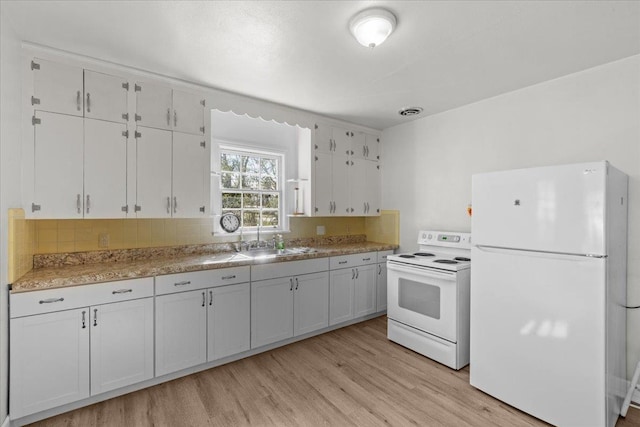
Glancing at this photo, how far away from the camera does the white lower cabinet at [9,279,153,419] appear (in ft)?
→ 6.33

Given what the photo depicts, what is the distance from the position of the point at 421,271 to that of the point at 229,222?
6.88 ft

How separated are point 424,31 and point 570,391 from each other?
8.04ft

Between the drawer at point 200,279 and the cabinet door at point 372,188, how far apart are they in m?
2.05

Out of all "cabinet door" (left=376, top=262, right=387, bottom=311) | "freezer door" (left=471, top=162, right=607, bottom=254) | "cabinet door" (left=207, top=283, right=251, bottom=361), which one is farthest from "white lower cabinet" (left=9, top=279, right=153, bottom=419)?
"freezer door" (left=471, top=162, right=607, bottom=254)

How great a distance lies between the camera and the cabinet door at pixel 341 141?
3.86m

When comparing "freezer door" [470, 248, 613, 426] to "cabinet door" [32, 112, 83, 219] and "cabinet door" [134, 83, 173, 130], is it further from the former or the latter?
"cabinet door" [32, 112, 83, 219]

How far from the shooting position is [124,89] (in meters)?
2.46

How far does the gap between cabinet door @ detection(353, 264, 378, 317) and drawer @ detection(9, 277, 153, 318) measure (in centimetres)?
223

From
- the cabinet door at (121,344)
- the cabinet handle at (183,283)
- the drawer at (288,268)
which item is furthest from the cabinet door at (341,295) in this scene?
the cabinet door at (121,344)

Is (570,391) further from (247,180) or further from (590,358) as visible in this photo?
(247,180)

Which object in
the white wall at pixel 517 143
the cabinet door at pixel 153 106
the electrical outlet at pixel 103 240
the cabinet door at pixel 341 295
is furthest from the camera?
the cabinet door at pixel 341 295

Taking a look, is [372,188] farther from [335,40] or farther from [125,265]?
[125,265]

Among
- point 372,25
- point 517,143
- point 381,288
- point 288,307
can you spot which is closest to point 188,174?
point 288,307

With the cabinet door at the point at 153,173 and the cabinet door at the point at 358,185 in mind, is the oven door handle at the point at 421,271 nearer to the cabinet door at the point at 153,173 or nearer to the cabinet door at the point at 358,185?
the cabinet door at the point at 358,185
